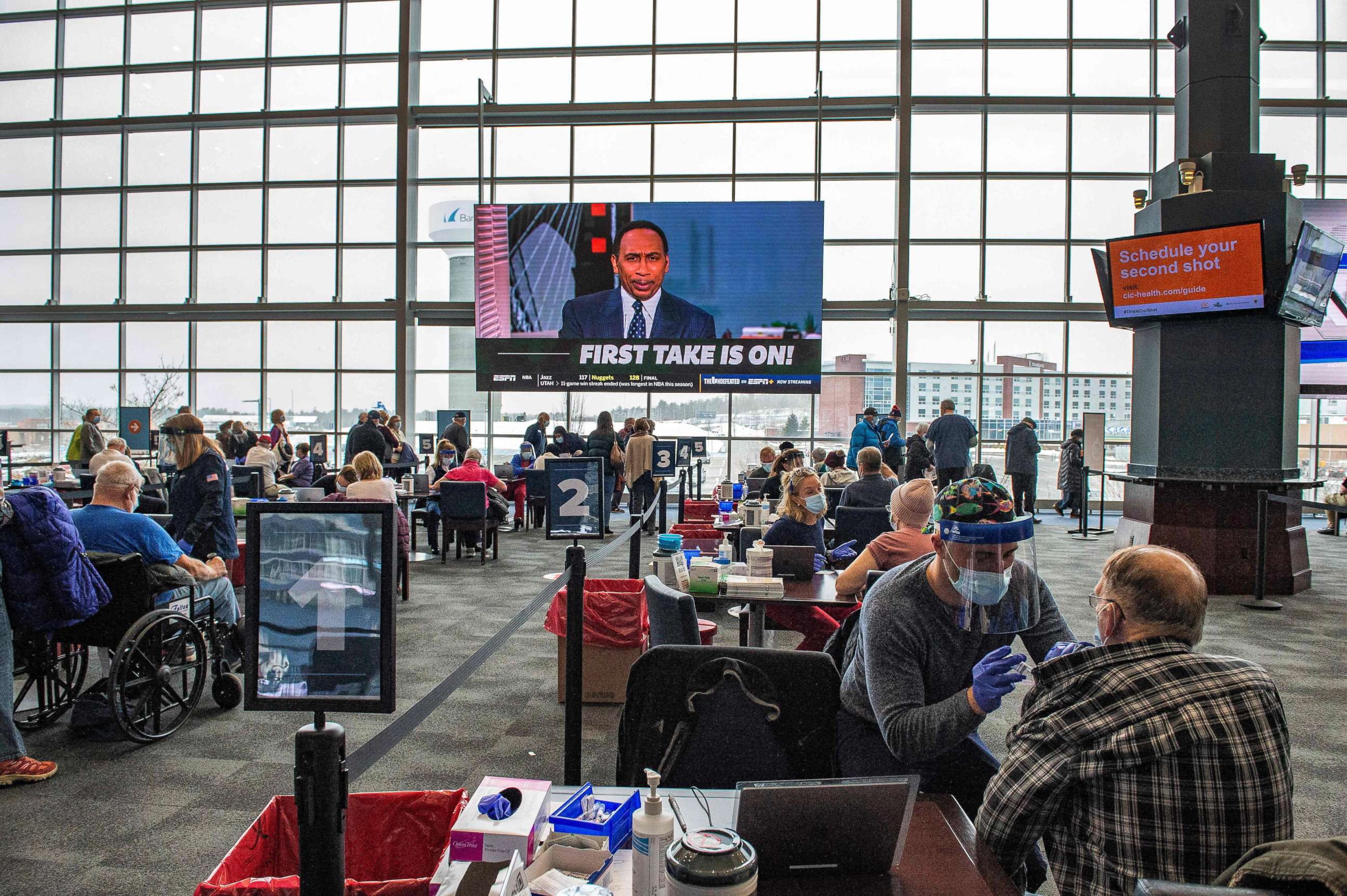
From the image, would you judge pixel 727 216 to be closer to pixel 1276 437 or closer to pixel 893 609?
pixel 1276 437

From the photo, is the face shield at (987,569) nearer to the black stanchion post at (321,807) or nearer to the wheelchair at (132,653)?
the black stanchion post at (321,807)

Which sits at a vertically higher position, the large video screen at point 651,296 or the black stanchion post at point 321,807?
the large video screen at point 651,296

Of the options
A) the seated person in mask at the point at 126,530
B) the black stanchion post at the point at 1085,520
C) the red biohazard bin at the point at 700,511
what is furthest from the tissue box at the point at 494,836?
the black stanchion post at the point at 1085,520

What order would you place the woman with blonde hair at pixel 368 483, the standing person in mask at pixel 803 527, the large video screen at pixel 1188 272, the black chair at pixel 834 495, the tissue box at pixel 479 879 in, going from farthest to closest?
the black chair at pixel 834 495, the large video screen at pixel 1188 272, the woman with blonde hair at pixel 368 483, the standing person in mask at pixel 803 527, the tissue box at pixel 479 879

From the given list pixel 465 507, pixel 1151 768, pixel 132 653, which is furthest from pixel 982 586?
pixel 465 507

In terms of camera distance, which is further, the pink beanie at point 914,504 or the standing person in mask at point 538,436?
the standing person in mask at point 538,436

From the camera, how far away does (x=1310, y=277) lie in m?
7.67

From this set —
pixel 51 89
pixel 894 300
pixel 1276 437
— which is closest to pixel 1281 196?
pixel 1276 437

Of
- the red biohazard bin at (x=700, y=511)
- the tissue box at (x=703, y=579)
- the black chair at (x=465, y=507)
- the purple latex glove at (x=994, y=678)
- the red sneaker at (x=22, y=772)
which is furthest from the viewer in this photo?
the red biohazard bin at (x=700, y=511)

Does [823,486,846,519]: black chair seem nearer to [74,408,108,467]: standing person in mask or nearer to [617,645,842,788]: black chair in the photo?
[617,645,842,788]: black chair

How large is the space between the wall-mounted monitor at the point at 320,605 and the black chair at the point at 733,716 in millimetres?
713

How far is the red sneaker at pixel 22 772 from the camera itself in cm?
333

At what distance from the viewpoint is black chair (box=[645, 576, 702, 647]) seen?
2.62 meters

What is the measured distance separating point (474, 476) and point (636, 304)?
17.4 feet
